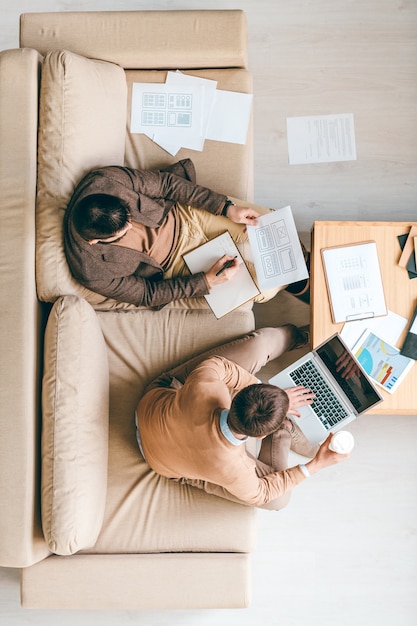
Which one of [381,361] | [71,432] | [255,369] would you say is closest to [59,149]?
[71,432]

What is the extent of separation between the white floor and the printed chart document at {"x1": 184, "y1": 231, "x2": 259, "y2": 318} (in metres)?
0.40

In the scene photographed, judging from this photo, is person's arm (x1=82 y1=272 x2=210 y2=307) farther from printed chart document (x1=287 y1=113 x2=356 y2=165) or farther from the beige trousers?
printed chart document (x1=287 y1=113 x2=356 y2=165)

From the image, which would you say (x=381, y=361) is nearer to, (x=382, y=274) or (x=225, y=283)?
(x=382, y=274)

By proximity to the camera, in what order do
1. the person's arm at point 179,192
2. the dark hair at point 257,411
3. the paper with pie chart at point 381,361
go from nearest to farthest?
the dark hair at point 257,411 < the paper with pie chart at point 381,361 < the person's arm at point 179,192

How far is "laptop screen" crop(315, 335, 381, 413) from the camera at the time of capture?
2.03m

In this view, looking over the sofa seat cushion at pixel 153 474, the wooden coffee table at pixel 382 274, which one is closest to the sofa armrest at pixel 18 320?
the sofa seat cushion at pixel 153 474

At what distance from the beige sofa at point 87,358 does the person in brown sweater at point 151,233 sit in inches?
4.1

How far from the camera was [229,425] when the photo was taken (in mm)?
1645

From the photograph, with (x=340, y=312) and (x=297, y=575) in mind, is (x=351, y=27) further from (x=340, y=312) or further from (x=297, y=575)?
(x=297, y=575)

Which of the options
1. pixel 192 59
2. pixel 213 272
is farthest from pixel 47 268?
pixel 192 59

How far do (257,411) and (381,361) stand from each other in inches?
26.2

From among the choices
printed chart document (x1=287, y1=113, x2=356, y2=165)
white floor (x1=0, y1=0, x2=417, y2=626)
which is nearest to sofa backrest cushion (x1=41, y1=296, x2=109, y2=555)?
white floor (x1=0, y1=0, x2=417, y2=626)

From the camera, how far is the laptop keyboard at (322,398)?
2100 mm

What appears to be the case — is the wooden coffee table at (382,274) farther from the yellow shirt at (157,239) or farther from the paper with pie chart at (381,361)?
the yellow shirt at (157,239)
